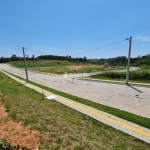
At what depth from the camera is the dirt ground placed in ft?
11.8

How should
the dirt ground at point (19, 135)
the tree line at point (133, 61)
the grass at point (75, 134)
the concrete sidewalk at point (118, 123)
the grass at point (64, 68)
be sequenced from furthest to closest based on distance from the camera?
the tree line at point (133, 61) → the grass at point (64, 68) → the concrete sidewalk at point (118, 123) → the grass at point (75, 134) → the dirt ground at point (19, 135)

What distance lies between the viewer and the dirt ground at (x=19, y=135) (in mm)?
3594

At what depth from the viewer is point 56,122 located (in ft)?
17.4

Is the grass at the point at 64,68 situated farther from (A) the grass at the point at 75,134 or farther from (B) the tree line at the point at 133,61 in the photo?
(A) the grass at the point at 75,134

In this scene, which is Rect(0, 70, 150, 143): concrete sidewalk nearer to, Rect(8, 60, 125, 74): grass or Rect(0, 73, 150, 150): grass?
Rect(0, 73, 150, 150): grass

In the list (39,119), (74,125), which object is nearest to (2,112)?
(39,119)

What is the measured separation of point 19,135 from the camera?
160 inches

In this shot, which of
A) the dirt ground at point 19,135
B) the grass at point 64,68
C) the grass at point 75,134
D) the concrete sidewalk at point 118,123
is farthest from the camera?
the grass at point 64,68

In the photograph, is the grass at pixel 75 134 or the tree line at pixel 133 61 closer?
the grass at pixel 75 134

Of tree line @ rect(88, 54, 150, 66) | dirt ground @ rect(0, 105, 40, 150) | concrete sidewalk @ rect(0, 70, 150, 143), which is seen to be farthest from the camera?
tree line @ rect(88, 54, 150, 66)

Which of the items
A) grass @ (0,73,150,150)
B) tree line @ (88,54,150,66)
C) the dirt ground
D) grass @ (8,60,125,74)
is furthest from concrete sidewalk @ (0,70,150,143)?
tree line @ (88,54,150,66)

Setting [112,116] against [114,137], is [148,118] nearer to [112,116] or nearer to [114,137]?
[112,116]

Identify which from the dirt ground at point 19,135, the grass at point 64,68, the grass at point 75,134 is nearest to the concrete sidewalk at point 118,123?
the grass at point 75,134

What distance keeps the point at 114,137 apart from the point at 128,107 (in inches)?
152
